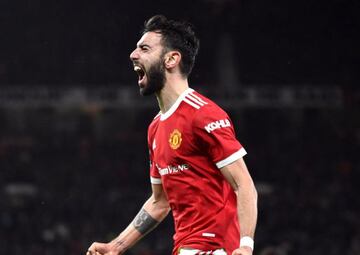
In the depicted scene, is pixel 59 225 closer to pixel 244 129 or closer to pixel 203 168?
pixel 244 129

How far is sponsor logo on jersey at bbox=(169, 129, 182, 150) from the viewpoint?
3.72 metres

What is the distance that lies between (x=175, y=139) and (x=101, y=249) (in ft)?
2.43

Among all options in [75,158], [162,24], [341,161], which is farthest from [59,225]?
[162,24]

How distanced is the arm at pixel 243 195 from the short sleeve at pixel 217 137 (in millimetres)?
38

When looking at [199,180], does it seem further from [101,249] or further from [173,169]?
[101,249]

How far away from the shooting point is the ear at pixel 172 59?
3.85 m

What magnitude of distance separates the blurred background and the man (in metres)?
10.9

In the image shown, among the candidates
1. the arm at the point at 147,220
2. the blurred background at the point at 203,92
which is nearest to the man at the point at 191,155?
the arm at the point at 147,220

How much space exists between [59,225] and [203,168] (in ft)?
44.9

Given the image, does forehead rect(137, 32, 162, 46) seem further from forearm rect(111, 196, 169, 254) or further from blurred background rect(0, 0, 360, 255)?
blurred background rect(0, 0, 360, 255)

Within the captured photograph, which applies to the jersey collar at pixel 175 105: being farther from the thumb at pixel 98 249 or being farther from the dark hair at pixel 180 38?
the thumb at pixel 98 249

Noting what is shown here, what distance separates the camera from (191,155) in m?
3.71

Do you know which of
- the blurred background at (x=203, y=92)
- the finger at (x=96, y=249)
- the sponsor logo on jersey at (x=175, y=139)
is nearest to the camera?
the sponsor logo on jersey at (x=175, y=139)

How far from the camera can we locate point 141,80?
383cm
